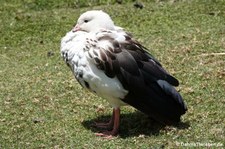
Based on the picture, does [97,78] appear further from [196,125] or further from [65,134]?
[196,125]

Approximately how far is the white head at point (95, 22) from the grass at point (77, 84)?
1.24 m

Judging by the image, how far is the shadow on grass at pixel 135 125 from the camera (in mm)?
6789

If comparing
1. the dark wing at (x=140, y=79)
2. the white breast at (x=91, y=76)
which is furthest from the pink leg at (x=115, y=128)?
the dark wing at (x=140, y=79)

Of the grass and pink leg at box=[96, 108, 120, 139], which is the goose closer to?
pink leg at box=[96, 108, 120, 139]

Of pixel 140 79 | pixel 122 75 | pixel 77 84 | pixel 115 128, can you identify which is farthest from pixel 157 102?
pixel 77 84

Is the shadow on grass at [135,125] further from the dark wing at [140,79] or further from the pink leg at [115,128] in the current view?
the dark wing at [140,79]

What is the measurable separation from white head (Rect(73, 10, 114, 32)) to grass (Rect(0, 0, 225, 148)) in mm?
1241

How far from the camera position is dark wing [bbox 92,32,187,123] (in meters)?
6.47

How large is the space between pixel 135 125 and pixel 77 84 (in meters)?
1.92

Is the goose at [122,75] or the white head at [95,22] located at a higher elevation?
the white head at [95,22]

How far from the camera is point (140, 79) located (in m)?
6.53

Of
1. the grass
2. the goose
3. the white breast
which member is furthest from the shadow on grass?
the white breast

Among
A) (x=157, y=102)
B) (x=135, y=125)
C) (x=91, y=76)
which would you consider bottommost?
(x=135, y=125)

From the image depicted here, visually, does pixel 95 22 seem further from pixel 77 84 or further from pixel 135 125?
pixel 77 84
